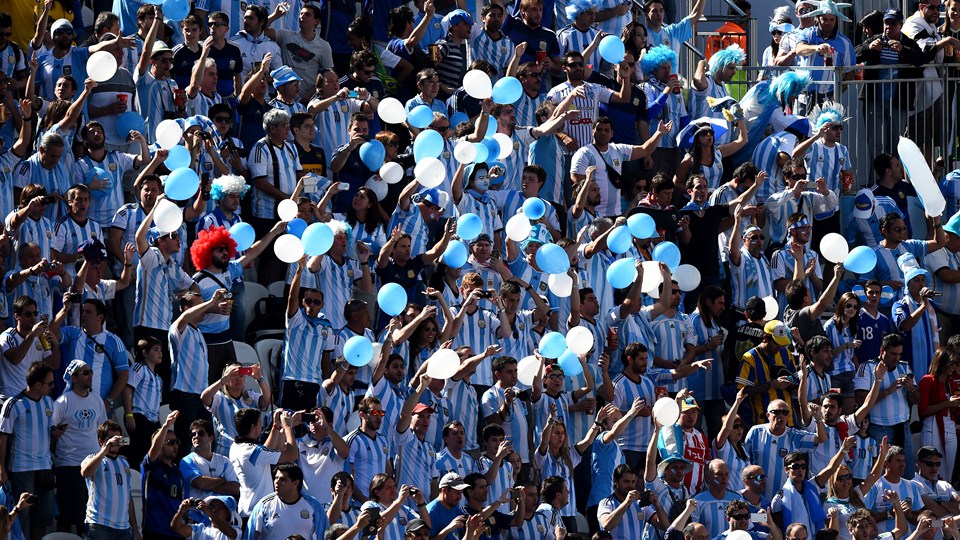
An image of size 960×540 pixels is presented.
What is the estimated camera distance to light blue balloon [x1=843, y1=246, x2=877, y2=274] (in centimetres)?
1662

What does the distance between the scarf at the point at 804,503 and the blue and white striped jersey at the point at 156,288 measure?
418cm

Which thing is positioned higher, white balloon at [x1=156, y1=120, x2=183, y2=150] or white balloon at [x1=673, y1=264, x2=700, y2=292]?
white balloon at [x1=156, y1=120, x2=183, y2=150]

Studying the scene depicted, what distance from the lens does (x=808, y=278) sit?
17.1m

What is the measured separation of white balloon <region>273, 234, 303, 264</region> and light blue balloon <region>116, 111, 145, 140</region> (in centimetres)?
174

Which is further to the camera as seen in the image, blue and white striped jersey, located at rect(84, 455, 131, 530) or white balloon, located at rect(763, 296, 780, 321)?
white balloon, located at rect(763, 296, 780, 321)

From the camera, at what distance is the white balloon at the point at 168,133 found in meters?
15.2

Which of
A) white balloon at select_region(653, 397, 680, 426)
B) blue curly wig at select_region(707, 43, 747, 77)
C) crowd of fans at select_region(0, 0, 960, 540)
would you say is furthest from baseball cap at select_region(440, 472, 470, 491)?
blue curly wig at select_region(707, 43, 747, 77)

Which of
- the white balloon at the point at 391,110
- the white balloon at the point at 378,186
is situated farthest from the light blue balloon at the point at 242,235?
the white balloon at the point at 391,110

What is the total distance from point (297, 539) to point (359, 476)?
1.37 metres

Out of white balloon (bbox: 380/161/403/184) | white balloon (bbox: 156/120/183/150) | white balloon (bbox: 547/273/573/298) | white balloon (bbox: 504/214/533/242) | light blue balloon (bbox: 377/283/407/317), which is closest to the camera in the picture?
light blue balloon (bbox: 377/283/407/317)

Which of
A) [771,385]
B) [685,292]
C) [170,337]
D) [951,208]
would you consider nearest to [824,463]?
[771,385]

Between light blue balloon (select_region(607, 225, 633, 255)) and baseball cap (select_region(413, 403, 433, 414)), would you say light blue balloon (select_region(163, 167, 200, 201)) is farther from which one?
light blue balloon (select_region(607, 225, 633, 255))

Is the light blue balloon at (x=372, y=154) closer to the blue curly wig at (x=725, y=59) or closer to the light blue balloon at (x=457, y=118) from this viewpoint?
the light blue balloon at (x=457, y=118)

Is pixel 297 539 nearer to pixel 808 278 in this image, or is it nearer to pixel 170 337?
pixel 170 337
